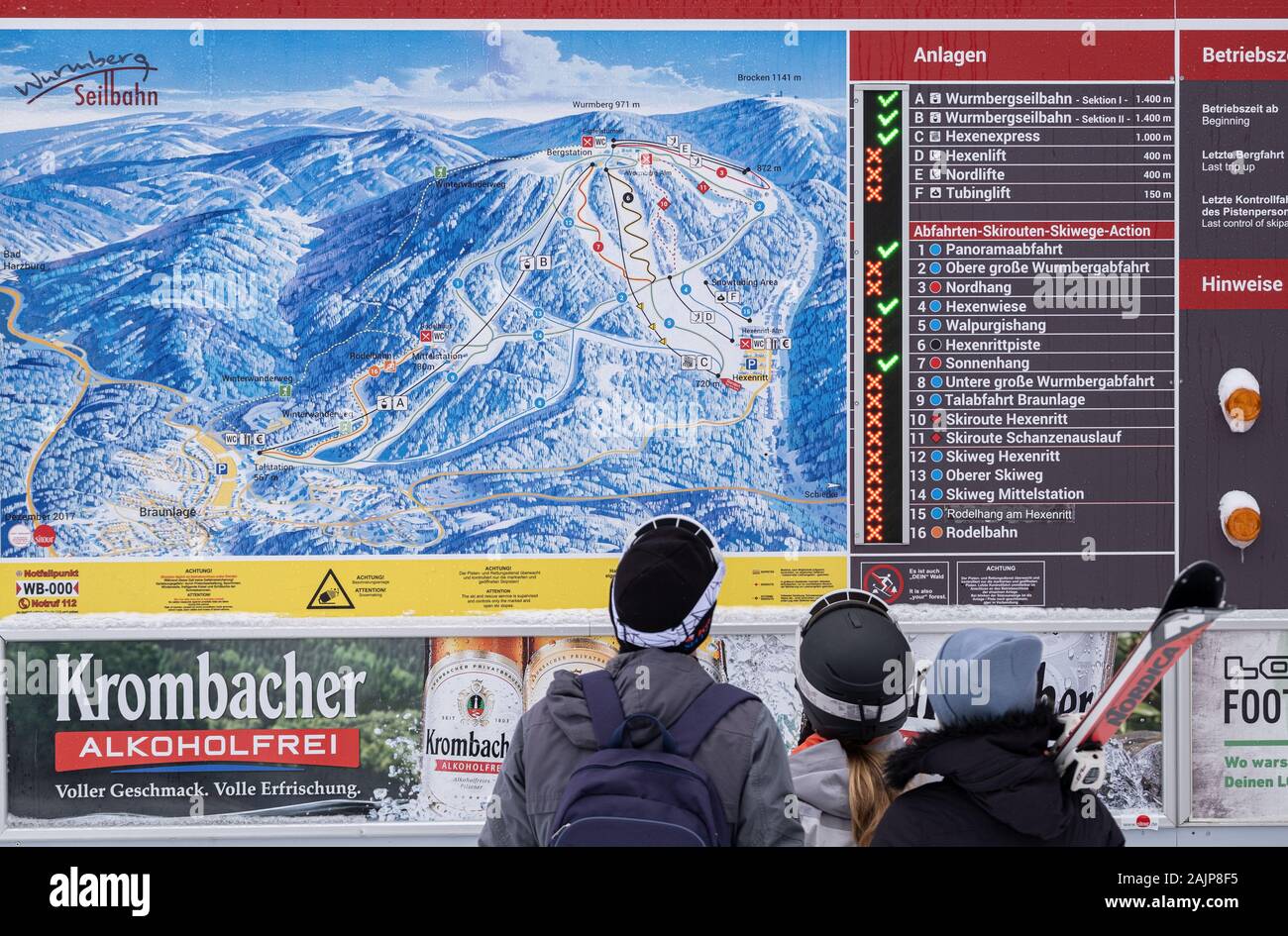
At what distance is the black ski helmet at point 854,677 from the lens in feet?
8.29

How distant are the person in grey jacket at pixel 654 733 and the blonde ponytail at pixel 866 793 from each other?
16 cm

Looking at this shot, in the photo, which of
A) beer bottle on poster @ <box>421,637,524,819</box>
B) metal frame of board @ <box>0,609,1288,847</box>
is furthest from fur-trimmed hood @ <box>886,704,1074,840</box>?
beer bottle on poster @ <box>421,637,524,819</box>

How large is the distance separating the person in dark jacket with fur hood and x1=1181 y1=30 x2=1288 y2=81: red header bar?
10.0ft

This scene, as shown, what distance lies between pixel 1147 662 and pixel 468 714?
8.54 feet

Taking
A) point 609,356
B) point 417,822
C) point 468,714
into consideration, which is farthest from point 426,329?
point 417,822

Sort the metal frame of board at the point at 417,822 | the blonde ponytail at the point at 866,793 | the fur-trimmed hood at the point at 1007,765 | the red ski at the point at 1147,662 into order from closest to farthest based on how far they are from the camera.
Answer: the fur-trimmed hood at the point at 1007,765
the red ski at the point at 1147,662
the blonde ponytail at the point at 866,793
the metal frame of board at the point at 417,822

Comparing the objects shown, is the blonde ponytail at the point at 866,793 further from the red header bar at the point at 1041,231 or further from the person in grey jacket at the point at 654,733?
the red header bar at the point at 1041,231

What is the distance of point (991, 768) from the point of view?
2.16 metres

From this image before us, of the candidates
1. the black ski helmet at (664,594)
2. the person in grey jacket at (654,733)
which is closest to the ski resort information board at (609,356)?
the black ski helmet at (664,594)

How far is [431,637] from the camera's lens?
4.22 metres

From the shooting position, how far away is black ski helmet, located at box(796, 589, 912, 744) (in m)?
2.53

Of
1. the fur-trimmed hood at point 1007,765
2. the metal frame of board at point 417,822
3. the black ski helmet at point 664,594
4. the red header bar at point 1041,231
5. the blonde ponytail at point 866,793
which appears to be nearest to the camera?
the fur-trimmed hood at point 1007,765
